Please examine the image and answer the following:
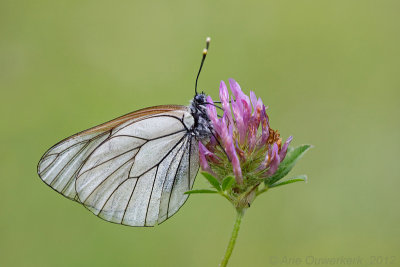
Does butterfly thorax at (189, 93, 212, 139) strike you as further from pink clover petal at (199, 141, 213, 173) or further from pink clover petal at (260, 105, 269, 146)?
pink clover petal at (260, 105, 269, 146)

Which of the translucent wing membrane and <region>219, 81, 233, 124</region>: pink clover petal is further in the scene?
the translucent wing membrane

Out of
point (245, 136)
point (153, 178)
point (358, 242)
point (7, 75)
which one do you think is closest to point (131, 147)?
point (153, 178)

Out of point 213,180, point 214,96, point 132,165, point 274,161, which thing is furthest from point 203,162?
point 214,96

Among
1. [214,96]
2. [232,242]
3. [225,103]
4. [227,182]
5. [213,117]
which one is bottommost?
[232,242]

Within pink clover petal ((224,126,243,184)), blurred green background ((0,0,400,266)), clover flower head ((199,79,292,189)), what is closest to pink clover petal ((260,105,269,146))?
clover flower head ((199,79,292,189))

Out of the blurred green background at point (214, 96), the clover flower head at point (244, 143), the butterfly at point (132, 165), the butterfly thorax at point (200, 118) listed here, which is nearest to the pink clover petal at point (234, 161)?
the clover flower head at point (244, 143)

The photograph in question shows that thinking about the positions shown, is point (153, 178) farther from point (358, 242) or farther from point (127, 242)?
point (358, 242)

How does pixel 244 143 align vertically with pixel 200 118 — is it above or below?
below

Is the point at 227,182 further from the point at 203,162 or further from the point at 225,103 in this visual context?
the point at 225,103
